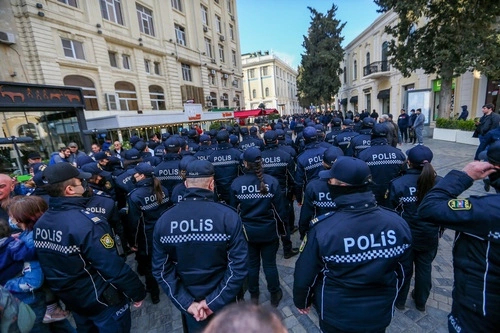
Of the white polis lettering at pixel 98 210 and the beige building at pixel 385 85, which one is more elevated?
the beige building at pixel 385 85

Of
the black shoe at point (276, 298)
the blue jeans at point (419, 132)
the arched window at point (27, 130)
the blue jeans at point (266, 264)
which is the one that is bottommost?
the black shoe at point (276, 298)

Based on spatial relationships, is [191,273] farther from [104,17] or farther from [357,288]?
[104,17]

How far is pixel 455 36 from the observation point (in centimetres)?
1197

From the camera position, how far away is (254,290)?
3.34 m

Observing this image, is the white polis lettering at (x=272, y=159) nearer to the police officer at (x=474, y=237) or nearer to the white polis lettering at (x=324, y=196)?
the white polis lettering at (x=324, y=196)

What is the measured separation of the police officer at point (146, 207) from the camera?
11.0 feet

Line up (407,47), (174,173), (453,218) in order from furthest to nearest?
(407,47), (174,173), (453,218)

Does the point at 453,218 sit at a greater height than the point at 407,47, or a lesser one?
lesser

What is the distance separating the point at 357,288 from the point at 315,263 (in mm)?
334

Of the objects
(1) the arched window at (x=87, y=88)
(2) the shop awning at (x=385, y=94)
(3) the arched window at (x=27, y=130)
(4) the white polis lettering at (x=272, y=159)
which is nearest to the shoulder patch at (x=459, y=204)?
(4) the white polis lettering at (x=272, y=159)

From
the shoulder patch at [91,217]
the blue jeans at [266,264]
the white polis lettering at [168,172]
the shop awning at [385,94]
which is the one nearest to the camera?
the shoulder patch at [91,217]

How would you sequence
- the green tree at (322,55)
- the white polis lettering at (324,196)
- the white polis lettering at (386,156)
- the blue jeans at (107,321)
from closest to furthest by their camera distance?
the blue jeans at (107,321)
the white polis lettering at (324,196)
the white polis lettering at (386,156)
the green tree at (322,55)

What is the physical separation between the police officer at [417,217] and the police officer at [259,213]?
1.49 meters

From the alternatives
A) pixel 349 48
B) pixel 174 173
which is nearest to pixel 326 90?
pixel 349 48
